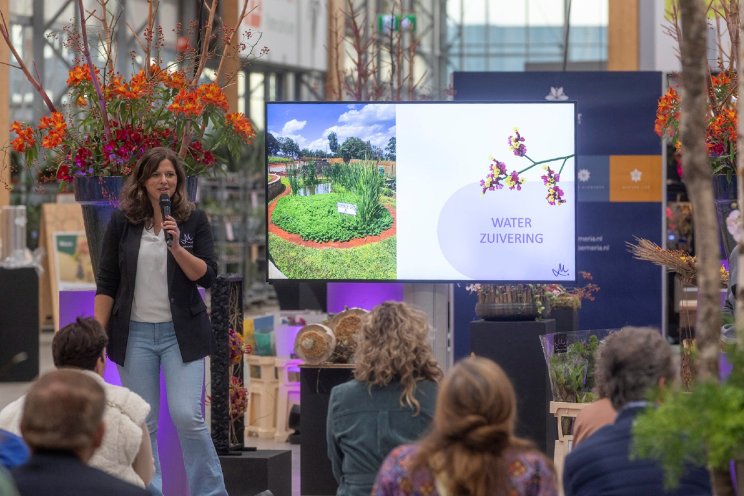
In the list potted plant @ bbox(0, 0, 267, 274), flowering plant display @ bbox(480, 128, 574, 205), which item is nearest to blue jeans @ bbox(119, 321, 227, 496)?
potted plant @ bbox(0, 0, 267, 274)

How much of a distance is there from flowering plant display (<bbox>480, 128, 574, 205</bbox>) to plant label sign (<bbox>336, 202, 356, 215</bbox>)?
56 centimetres

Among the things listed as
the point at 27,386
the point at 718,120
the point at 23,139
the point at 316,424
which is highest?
the point at 718,120

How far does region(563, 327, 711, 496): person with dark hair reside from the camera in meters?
2.57

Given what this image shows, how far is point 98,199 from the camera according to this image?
16.0ft

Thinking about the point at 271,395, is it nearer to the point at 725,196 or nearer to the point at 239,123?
the point at 239,123

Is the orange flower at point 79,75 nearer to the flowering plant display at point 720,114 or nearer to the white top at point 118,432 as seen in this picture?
the white top at point 118,432

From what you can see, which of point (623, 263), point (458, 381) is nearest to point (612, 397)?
point (458, 381)

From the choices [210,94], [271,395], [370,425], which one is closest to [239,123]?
[210,94]

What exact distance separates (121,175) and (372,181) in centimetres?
109

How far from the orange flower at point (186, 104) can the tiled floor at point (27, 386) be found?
1902mm

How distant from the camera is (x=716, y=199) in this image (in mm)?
5449

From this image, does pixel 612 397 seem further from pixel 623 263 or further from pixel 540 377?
pixel 623 263

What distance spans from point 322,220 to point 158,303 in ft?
3.94

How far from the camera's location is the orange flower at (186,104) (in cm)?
482
